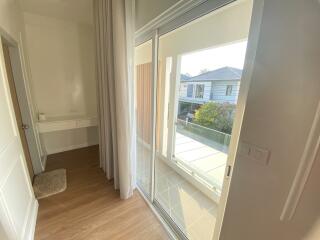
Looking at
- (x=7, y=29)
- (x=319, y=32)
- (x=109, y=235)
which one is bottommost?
(x=109, y=235)

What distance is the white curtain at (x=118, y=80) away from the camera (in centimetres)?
152

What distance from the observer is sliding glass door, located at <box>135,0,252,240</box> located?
1611mm

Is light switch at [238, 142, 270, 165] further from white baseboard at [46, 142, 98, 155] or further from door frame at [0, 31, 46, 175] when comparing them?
white baseboard at [46, 142, 98, 155]

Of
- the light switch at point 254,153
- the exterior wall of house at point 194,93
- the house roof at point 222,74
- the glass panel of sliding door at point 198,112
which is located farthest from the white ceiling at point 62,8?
the light switch at point 254,153

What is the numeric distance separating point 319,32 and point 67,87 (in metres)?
3.52

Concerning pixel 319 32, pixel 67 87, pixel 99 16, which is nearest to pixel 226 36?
pixel 319 32

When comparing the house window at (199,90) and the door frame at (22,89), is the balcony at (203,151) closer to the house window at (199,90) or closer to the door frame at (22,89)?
the house window at (199,90)

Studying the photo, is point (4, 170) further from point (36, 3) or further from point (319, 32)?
point (36, 3)

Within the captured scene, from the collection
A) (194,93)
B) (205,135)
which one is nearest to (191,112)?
(194,93)

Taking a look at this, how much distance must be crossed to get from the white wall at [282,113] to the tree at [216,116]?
90 centimetres

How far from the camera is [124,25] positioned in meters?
1.53

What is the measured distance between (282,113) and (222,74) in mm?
1171

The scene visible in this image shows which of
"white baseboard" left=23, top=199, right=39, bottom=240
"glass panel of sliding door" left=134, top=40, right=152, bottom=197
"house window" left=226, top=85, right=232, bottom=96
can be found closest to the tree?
"house window" left=226, top=85, right=232, bottom=96

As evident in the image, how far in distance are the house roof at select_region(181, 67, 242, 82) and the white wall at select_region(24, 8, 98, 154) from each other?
2128 mm
